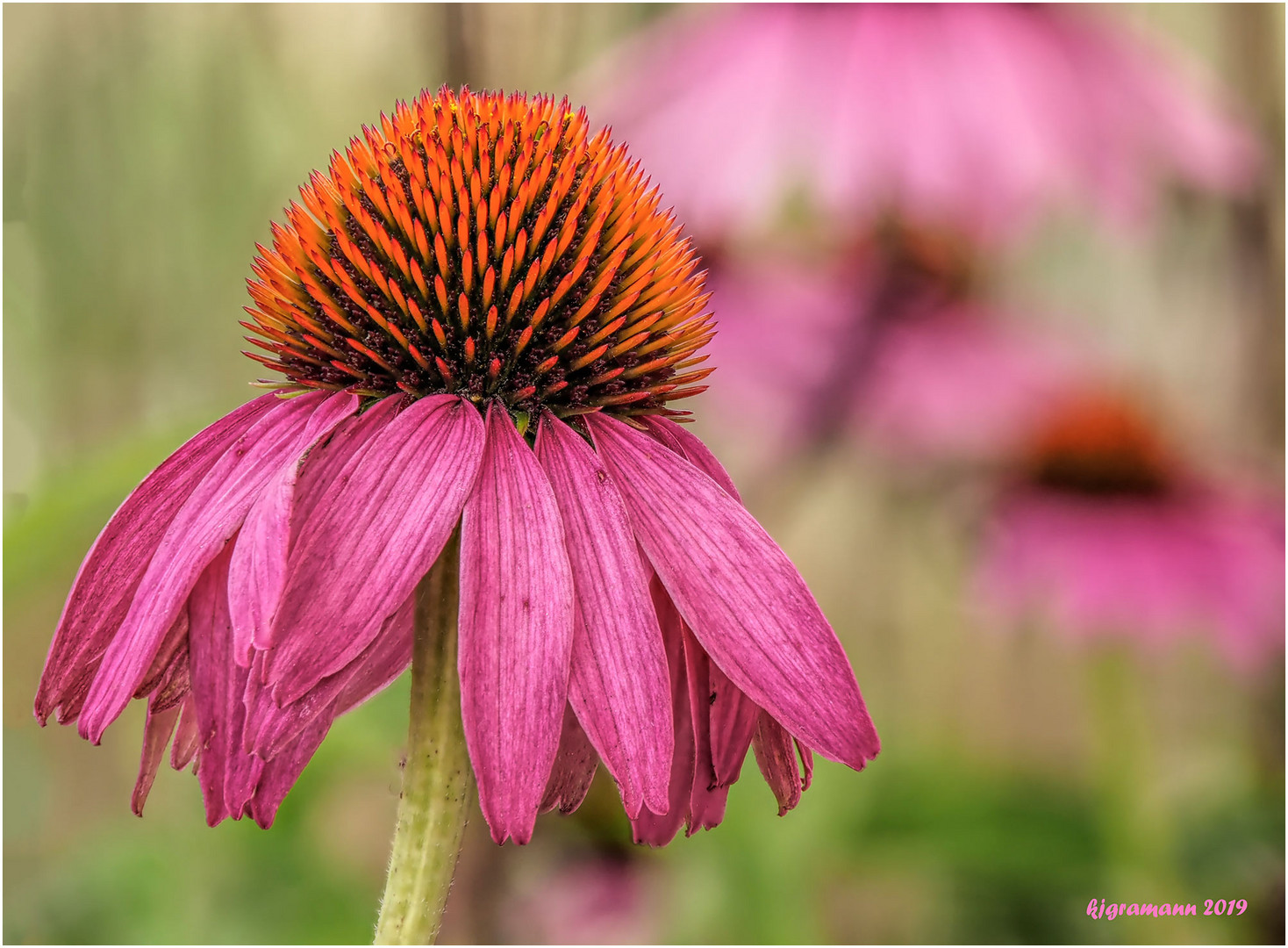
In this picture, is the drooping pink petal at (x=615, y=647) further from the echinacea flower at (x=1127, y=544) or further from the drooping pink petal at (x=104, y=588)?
the echinacea flower at (x=1127, y=544)

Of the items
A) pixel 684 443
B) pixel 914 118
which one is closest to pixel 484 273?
pixel 684 443

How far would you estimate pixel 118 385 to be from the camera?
1.83 m

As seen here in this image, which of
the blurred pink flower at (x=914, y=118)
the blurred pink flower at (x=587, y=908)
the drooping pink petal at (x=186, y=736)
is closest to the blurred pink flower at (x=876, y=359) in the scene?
the blurred pink flower at (x=914, y=118)

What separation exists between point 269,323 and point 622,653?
0.22 metres

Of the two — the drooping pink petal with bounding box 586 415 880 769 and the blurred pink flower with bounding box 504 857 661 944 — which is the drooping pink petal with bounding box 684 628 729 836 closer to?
the drooping pink petal with bounding box 586 415 880 769

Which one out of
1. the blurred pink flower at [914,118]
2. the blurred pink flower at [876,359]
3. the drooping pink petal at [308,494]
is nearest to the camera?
the drooping pink petal at [308,494]

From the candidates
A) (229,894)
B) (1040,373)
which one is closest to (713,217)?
(1040,373)

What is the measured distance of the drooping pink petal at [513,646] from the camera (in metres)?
0.37

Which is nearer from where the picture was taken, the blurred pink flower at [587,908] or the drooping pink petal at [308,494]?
the drooping pink petal at [308,494]

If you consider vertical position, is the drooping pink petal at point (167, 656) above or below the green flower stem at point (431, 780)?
above

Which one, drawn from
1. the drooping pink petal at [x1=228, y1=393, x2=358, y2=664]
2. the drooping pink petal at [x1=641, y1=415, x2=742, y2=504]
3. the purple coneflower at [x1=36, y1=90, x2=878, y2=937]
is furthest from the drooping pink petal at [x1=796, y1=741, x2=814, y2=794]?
the drooping pink petal at [x1=228, y1=393, x2=358, y2=664]

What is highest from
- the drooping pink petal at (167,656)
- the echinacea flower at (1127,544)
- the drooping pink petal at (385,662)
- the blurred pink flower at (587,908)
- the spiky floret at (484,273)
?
the spiky floret at (484,273)

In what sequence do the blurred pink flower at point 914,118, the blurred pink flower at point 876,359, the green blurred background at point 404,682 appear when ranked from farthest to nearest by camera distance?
the blurred pink flower at point 876,359 < the green blurred background at point 404,682 < the blurred pink flower at point 914,118

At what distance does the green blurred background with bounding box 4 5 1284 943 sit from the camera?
120cm
